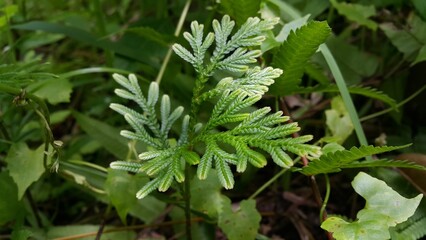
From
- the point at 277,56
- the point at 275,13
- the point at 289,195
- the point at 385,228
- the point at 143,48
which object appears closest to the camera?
the point at 385,228

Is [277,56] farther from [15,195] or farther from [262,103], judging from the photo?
[15,195]

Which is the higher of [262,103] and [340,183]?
[262,103]

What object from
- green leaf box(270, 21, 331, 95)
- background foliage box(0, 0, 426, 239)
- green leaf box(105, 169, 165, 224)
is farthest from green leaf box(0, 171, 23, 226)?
green leaf box(270, 21, 331, 95)

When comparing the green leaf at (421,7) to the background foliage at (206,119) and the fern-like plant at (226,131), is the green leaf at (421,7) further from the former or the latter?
the fern-like plant at (226,131)

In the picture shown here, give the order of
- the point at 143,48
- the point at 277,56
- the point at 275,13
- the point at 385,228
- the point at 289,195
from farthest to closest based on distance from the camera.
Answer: the point at 143,48
the point at 289,195
the point at 275,13
the point at 277,56
the point at 385,228

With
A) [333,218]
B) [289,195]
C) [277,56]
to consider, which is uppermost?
[277,56]

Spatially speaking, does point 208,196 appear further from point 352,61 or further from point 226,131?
point 352,61

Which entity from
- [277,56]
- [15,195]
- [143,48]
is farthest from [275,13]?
[15,195]

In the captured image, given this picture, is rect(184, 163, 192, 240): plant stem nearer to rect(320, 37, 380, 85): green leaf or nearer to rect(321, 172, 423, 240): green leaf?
rect(321, 172, 423, 240): green leaf

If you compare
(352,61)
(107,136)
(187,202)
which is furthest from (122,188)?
(352,61)

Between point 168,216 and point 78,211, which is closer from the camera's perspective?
point 168,216
